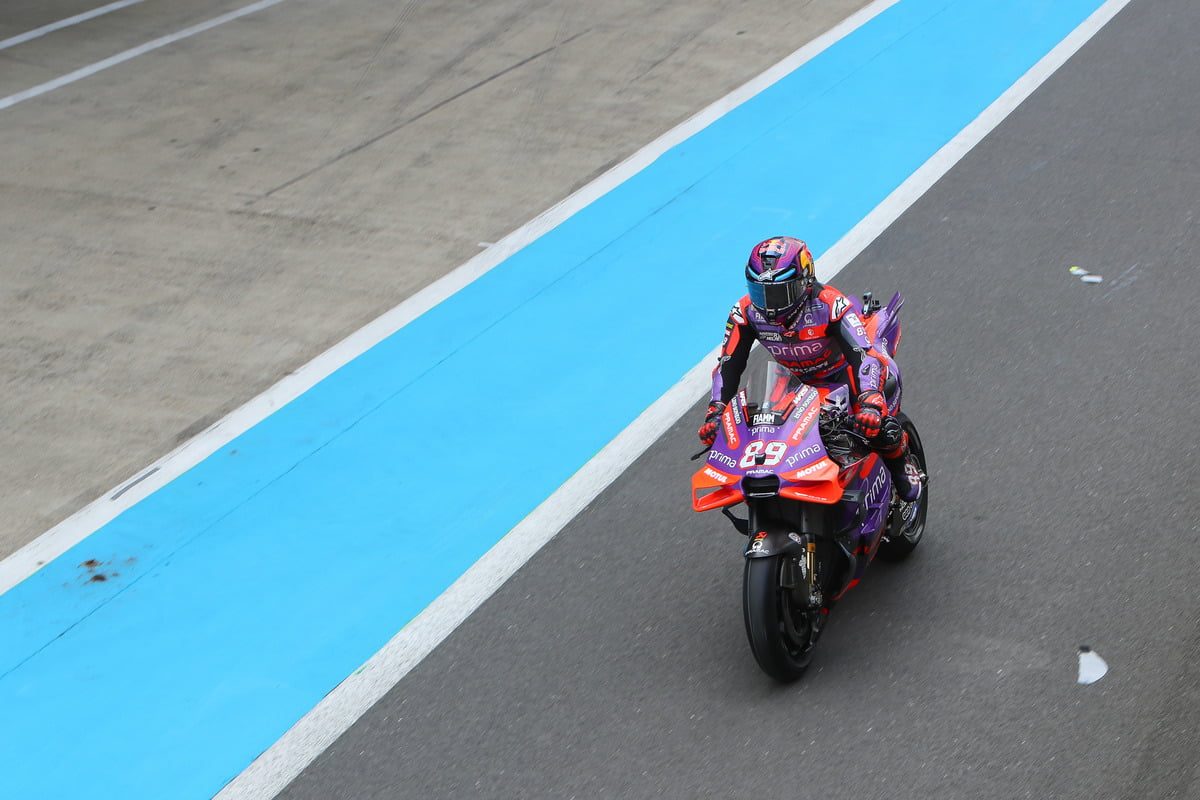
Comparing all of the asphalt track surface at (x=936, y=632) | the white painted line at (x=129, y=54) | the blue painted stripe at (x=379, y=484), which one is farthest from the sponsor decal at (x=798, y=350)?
the white painted line at (x=129, y=54)

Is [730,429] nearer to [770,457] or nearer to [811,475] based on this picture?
[770,457]

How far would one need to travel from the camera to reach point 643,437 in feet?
30.3

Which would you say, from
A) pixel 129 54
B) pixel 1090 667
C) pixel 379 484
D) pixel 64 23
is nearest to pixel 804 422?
pixel 1090 667

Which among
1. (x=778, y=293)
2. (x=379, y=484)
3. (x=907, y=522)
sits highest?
(x=778, y=293)

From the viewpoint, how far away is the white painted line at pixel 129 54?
16688 millimetres

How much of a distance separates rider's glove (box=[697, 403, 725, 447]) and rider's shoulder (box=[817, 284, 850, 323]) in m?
0.71

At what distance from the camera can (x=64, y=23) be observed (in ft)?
64.2

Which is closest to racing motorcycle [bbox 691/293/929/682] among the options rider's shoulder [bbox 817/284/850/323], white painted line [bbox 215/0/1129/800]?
rider's shoulder [bbox 817/284/850/323]

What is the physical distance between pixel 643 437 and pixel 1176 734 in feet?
13.1

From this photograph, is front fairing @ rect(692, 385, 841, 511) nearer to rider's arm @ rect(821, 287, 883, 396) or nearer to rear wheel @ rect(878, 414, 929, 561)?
rider's arm @ rect(821, 287, 883, 396)

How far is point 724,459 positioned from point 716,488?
0.46ft

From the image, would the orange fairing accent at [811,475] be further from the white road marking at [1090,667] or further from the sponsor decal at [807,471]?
the white road marking at [1090,667]

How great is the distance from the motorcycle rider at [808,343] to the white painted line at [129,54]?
12172 millimetres

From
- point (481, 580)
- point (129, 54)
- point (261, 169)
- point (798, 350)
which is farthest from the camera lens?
point (129, 54)
